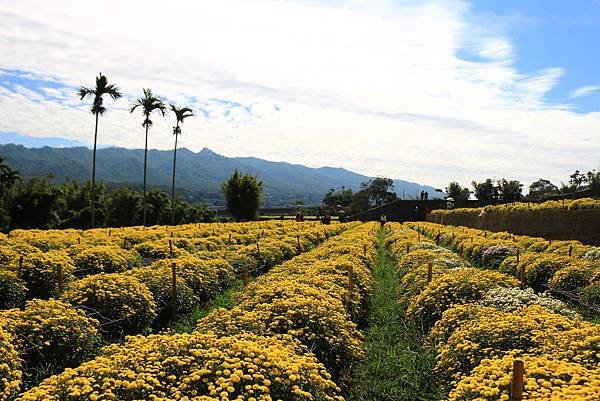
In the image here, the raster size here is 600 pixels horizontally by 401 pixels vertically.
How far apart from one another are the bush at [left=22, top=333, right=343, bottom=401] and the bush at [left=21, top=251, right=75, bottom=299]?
617 cm

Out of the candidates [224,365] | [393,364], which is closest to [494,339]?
[393,364]

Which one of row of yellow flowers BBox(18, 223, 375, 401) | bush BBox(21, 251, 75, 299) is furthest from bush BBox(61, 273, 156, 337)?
row of yellow flowers BBox(18, 223, 375, 401)

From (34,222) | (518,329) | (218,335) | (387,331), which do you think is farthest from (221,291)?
(34,222)

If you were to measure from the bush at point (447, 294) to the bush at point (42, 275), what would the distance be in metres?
6.75

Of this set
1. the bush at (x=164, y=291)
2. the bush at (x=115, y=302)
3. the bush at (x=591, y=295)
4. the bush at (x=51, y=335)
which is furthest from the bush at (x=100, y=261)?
the bush at (x=591, y=295)

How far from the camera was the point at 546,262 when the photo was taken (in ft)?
42.6

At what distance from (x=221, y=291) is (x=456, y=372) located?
7.41 m

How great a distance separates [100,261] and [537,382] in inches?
395

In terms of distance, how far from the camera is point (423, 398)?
654 centimetres

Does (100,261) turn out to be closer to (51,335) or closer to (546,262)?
(51,335)

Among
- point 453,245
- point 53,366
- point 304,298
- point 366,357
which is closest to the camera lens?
point 53,366

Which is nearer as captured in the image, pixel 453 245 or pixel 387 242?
pixel 453 245

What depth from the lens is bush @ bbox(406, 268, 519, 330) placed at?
8.60 m

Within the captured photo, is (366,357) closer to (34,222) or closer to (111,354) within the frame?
(111,354)
